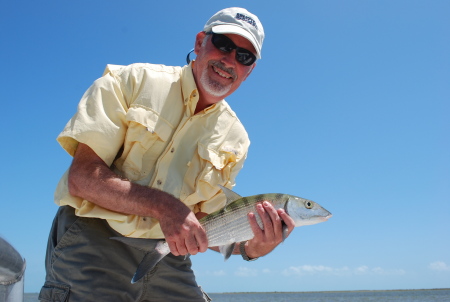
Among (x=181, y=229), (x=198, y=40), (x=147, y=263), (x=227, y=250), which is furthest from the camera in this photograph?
(x=198, y=40)

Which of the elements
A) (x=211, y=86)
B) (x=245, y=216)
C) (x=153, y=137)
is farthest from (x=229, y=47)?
(x=245, y=216)

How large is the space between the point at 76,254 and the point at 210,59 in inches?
98.8

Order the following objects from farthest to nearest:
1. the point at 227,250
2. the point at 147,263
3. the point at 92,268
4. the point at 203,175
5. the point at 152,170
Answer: the point at 203,175
the point at 152,170
the point at 227,250
the point at 92,268
the point at 147,263

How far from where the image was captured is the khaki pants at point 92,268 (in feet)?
13.0

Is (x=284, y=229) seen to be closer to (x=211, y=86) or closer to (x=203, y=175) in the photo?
(x=203, y=175)

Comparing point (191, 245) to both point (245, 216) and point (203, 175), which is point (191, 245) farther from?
point (203, 175)

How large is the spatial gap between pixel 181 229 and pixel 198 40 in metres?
2.61

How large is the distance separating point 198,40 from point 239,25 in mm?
621

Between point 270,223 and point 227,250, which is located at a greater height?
point 270,223

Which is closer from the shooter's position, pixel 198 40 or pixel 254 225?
pixel 254 225

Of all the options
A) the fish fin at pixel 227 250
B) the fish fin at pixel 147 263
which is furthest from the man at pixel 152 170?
the fish fin at pixel 227 250

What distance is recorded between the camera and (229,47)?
16.4 feet

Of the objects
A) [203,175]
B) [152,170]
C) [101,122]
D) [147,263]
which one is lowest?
[147,263]

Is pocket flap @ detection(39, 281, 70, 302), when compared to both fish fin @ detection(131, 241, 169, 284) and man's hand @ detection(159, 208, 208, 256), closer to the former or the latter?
fish fin @ detection(131, 241, 169, 284)
